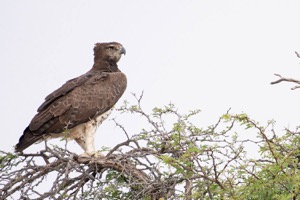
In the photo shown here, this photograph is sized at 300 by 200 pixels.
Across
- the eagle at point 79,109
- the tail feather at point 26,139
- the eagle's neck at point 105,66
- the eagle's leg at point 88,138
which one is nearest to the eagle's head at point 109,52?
the eagle's neck at point 105,66

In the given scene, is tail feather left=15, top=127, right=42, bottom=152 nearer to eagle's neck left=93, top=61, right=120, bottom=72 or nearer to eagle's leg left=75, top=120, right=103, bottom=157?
eagle's leg left=75, top=120, right=103, bottom=157

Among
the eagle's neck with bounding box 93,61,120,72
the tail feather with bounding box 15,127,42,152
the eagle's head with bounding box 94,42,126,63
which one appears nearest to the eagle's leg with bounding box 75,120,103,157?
the tail feather with bounding box 15,127,42,152

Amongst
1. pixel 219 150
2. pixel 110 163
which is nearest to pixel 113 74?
pixel 110 163

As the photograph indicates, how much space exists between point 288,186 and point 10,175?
3.06 metres

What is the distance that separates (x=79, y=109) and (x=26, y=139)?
1.01 meters

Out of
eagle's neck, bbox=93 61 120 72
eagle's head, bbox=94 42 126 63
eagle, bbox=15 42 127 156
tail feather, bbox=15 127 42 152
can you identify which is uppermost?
eagle's head, bbox=94 42 126 63

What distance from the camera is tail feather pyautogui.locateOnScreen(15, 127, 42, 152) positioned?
8609mm

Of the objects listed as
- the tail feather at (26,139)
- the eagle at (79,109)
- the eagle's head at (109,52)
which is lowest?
the tail feather at (26,139)

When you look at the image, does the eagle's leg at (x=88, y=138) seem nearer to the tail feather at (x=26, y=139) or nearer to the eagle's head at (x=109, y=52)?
the tail feather at (x=26, y=139)

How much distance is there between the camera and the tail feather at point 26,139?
28.2 feet

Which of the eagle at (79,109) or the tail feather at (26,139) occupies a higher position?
the eagle at (79,109)

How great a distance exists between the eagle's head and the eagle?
331 millimetres

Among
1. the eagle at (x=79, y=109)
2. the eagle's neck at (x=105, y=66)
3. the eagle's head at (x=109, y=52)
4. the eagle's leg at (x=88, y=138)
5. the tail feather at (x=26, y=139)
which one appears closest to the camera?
the tail feather at (x=26, y=139)

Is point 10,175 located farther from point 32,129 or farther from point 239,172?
point 239,172
